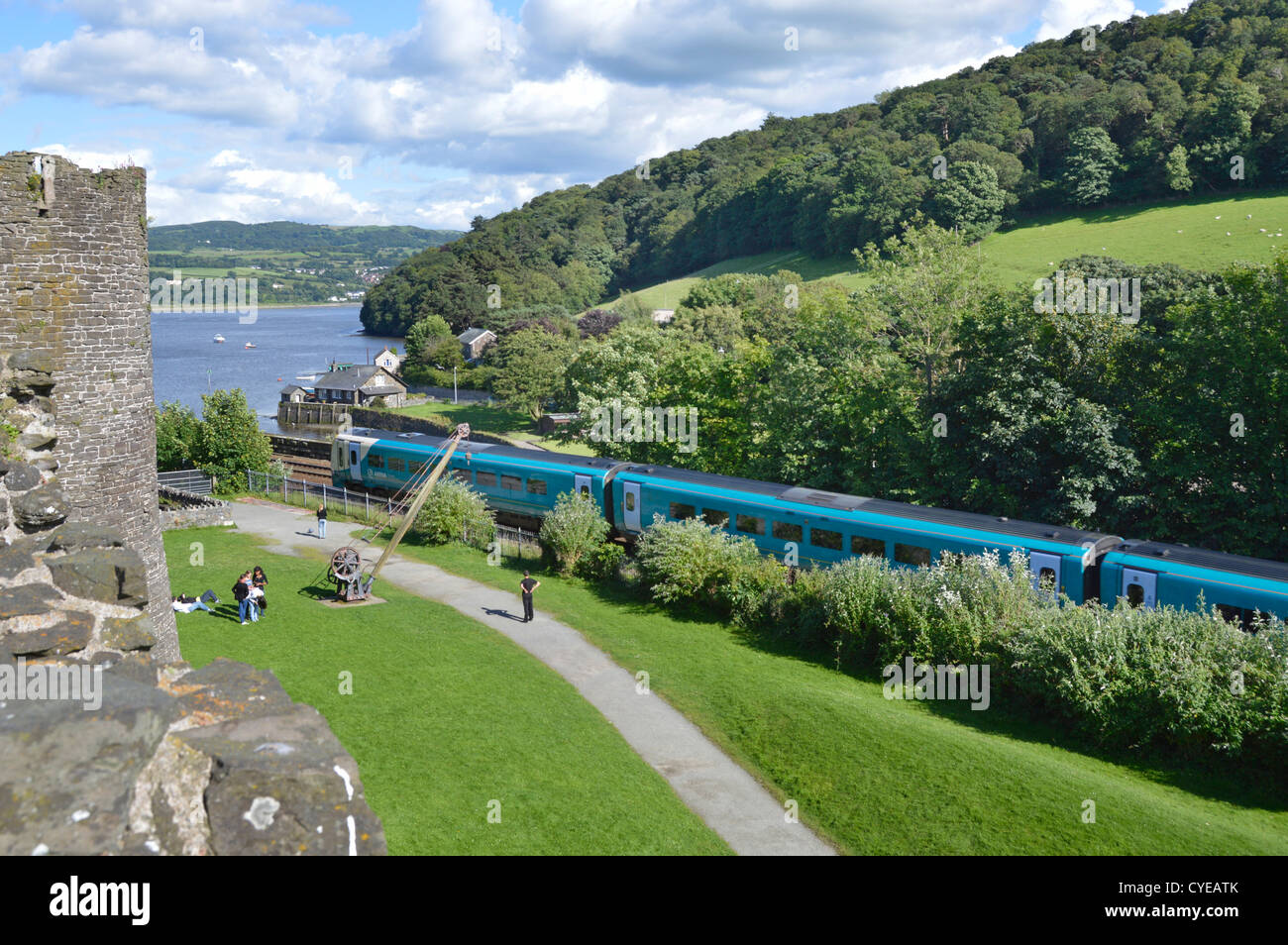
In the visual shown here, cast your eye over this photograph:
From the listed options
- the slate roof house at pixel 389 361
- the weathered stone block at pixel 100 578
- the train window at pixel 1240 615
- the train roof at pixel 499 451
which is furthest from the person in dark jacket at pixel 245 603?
the slate roof house at pixel 389 361

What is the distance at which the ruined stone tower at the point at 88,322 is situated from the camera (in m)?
13.6

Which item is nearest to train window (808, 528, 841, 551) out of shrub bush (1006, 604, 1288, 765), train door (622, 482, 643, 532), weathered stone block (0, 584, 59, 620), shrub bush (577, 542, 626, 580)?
shrub bush (577, 542, 626, 580)

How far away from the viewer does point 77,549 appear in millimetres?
7922

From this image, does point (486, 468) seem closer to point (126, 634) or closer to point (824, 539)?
point (824, 539)

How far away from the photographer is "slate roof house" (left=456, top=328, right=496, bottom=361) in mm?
117938

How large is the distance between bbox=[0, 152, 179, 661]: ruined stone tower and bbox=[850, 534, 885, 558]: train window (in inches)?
724

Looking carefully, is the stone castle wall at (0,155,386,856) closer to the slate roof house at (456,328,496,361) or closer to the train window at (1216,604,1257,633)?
the train window at (1216,604,1257,633)

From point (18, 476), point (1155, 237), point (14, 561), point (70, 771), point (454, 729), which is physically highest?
point (1155, 237)

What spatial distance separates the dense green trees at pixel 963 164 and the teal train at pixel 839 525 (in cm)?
6827

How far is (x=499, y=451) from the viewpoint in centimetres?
3956

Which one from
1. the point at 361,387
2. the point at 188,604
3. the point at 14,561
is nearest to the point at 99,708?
the point at 14,561

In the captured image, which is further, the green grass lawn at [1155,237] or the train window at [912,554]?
the green grass lawn at [1155,237]

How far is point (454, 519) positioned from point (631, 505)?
6528mm

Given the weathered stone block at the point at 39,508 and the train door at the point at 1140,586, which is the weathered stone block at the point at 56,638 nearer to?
the weathered stone block at the point at 39,508
